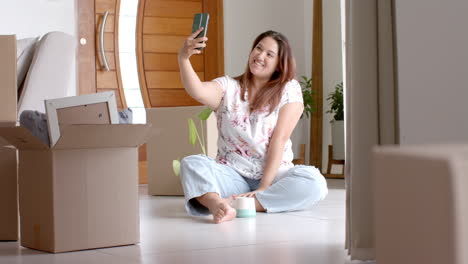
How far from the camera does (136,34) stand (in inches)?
187

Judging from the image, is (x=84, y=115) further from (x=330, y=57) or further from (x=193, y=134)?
(x=330, y=57)

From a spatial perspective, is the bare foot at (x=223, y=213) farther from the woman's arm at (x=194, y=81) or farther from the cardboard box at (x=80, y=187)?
the cardboard box at (x=80, y=187)

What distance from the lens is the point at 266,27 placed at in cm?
509

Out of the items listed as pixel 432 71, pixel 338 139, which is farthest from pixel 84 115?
pixel 338 139

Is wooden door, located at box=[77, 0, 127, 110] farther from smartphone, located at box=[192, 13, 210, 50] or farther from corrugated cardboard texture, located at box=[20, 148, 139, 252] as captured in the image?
corrugated cardboard texture, located at box=[20, 148, 139, 252]

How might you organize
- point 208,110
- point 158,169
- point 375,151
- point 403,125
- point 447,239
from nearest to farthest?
point 447,239
point 375,151
point 403,125
point 208,110
point 158,169

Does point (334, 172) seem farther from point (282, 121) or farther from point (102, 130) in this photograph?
point (102, 130)

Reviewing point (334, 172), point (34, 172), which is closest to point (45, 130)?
point (34, 172)

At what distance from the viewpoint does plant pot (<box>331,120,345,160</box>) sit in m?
4.45

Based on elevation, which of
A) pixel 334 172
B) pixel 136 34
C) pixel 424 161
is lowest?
pixel 334 172

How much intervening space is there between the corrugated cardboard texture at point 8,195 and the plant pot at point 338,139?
2845 mm

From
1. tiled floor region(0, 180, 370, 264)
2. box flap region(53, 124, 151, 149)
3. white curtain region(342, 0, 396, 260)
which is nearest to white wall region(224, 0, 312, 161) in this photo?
tiled floor region(0, 180, 370, 264)

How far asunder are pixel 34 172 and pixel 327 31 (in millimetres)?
3493

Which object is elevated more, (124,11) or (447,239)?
(124,11)
